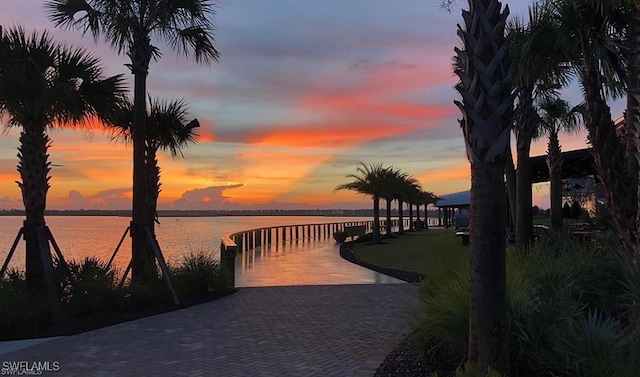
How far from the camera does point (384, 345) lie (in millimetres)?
6582

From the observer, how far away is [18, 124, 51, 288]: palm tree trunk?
27.7 feet

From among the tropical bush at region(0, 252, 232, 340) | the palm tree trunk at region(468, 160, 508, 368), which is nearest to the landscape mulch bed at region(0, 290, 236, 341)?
the tropical bush at region(0, 252, 232, 340)

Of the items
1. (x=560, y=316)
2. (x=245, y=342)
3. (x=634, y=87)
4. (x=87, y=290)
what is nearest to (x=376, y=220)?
(x=634, y=87)

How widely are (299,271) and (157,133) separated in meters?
5.85

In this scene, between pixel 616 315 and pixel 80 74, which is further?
pixel 80 74

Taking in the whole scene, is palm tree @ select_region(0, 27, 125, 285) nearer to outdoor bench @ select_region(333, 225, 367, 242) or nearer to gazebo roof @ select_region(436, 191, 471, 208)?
outdoor bench @ select_region(333, 225, 367, 242)

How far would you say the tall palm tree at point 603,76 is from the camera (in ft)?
29.8

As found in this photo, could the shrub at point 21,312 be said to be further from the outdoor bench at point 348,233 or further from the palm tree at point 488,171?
the outdoor bench at point 348,233

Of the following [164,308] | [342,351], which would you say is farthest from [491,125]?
[164,308]

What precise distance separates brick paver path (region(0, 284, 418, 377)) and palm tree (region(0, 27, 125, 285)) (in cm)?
240

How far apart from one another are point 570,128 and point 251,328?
22.4 meters

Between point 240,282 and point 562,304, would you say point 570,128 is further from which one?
point 562,304

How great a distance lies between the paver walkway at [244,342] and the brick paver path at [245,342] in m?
0.01

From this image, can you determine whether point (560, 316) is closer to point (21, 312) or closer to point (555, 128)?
point (21, 312)
